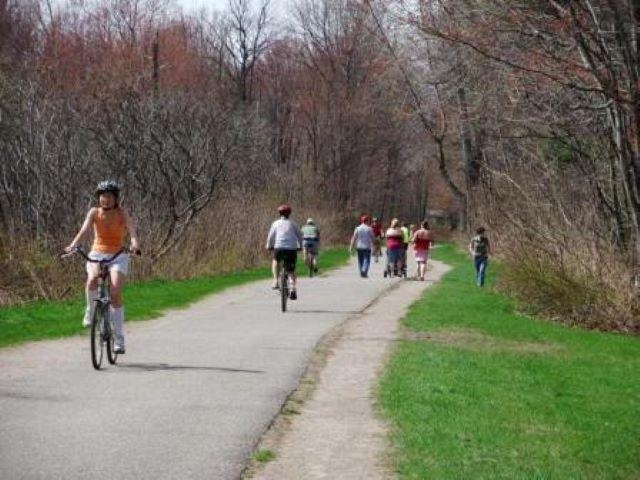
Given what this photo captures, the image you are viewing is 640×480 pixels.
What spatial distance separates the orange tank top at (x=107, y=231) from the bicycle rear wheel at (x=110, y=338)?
0.65 m

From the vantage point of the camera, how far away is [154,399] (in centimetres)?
834

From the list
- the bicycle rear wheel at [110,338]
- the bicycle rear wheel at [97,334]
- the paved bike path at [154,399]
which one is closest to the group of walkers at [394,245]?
the paved bike path at [154,399]

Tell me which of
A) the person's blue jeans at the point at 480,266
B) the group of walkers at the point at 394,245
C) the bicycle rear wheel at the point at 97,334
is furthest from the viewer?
the group of walkers at the point at 394,245

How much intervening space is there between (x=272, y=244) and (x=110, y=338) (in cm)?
732

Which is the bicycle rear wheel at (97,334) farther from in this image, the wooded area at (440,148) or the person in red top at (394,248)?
the person in red top at (394,248)

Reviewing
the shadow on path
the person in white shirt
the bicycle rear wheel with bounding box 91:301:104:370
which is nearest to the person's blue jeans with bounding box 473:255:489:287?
the person in white shirt

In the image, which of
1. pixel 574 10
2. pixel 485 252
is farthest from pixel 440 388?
pixel 485 252

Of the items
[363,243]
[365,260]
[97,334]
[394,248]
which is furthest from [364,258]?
[97,334]

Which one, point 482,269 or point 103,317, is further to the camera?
point 482,269

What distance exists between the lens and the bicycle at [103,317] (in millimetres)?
10062

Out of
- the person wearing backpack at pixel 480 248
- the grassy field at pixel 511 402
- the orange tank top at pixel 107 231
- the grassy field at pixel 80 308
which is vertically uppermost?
the orange tank top at pixel 107 231

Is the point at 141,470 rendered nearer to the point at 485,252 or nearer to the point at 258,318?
the point at 258,318

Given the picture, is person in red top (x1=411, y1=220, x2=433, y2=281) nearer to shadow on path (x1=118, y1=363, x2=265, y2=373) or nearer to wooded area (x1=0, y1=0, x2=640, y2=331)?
wooded area (x1=0, y1=0, x2=640, y2=331)

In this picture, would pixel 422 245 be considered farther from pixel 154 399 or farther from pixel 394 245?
pixel 154 399
